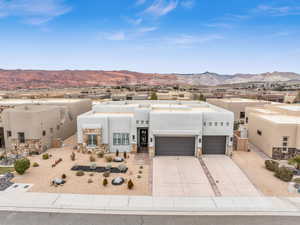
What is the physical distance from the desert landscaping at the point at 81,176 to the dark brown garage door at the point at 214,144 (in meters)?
7.27

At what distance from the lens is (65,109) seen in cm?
2750

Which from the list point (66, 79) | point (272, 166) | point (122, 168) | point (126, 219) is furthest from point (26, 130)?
point (66, 79)

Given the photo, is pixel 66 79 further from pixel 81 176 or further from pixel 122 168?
pixel 122 168

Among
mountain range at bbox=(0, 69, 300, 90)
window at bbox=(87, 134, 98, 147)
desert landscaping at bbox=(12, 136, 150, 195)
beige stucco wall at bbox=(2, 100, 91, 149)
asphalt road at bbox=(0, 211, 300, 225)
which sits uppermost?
mountain range at bbox=(0, 69, 300, 90)

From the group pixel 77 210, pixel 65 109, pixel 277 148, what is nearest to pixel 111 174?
pixel 77 210

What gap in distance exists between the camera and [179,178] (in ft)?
51.0

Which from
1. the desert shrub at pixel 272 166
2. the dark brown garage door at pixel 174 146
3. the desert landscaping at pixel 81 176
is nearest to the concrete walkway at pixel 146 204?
the desert landscaping at pixel 81 176

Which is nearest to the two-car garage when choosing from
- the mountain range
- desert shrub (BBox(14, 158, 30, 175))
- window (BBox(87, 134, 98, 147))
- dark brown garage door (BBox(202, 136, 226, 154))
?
dark brown garage door (BBox(202, 136, 226, 154))

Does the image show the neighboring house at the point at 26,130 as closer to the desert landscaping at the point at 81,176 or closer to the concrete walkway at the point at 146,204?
the desert landscaping at the point at 81,176

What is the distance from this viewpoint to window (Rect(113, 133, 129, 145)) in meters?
21.4

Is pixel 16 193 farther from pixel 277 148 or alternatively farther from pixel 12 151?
pixel 277 148

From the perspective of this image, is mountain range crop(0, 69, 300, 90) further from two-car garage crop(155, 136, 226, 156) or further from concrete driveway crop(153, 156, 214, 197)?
concrete driveway crop(153, 156, 214, 197)

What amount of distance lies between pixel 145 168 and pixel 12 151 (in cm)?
1535

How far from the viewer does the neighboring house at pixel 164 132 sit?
1995 centimetres
